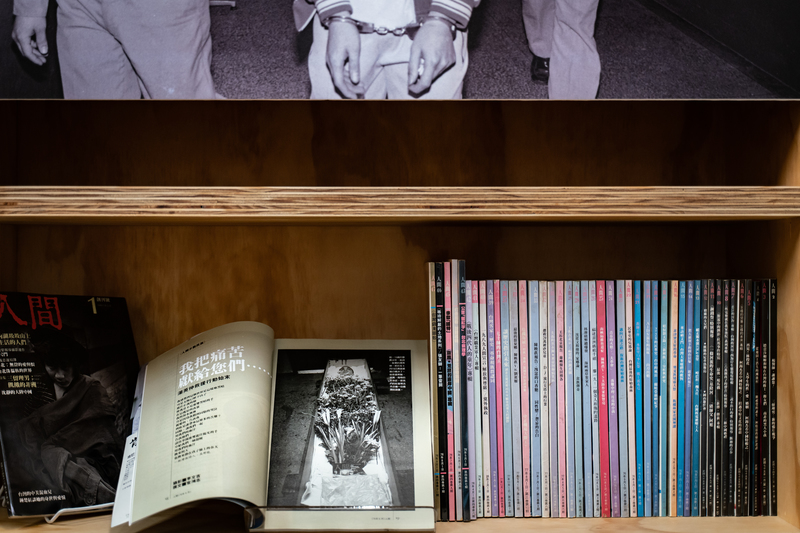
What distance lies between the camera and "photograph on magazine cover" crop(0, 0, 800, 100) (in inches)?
27.7

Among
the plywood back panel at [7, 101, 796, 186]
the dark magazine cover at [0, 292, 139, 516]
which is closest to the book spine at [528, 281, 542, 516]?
the plywood back panel at [7, 101, 796, 186]

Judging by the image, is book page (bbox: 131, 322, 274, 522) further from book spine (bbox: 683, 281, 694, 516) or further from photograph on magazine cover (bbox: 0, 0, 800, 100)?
book spine (bbox: 683, 281, 694, 516)

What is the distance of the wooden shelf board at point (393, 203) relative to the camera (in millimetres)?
708

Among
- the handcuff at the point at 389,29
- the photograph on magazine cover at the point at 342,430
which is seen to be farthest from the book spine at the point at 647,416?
the handcuff at the point at 389,29

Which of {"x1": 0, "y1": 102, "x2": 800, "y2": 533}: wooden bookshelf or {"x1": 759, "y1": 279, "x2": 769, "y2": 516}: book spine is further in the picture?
{"x1": 0, "y1": 102, "x2": 800, "y2": 533}: wooden bookshelf

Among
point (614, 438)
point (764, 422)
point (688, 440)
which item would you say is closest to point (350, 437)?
point (614, 438)

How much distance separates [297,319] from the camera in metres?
0.97

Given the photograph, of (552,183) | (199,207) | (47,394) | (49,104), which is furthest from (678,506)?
(49,104)

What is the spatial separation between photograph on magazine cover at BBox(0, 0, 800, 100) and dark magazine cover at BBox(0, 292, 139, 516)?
0.32 meters

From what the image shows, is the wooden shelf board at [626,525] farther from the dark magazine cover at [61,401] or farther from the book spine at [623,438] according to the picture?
the dark magazine cover at [61,401]

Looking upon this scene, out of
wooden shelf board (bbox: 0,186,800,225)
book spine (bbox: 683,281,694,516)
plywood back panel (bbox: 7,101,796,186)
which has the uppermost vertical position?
plywood back panel (bbox: 7,101,796,186)

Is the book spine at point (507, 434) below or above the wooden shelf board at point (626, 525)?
above

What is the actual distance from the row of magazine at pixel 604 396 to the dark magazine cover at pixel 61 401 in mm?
485

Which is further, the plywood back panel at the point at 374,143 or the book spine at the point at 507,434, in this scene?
the plywood back panel at the point at 374,143
